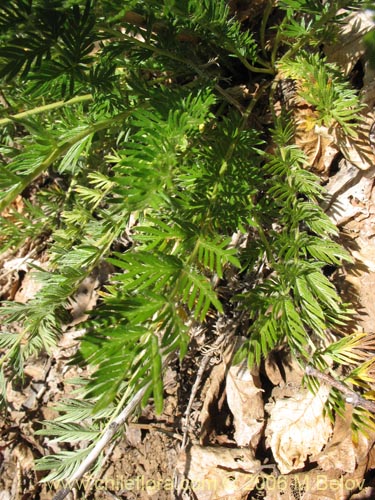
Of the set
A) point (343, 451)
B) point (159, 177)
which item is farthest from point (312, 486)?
point (159, 177)

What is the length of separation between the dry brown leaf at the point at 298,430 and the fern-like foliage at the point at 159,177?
0.40 m

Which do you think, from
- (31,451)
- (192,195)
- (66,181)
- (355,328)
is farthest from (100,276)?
(355,328)

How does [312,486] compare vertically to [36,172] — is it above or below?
below

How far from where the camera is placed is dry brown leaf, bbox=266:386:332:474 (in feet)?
6.53

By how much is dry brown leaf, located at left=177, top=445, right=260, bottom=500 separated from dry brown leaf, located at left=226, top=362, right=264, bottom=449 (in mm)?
70

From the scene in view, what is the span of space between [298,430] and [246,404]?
27cm

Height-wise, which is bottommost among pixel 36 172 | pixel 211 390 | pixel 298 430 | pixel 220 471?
pixel 220 471

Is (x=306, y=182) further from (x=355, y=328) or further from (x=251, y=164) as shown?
(x=355, y=328)

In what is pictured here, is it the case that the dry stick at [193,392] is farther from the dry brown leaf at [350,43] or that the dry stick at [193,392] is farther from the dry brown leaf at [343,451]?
the dry brown leaf at [350,43]

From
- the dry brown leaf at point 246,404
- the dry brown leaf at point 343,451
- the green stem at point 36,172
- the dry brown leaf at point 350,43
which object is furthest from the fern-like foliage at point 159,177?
the dry brown leaf at point 343,451

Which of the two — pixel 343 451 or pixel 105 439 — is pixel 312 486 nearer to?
pixel 343 451

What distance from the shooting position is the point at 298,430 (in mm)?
2018

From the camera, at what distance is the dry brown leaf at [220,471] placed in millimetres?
2033

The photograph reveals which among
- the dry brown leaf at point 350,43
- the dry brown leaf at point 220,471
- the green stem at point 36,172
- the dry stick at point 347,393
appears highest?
the dry brown leaf at point 350,43
